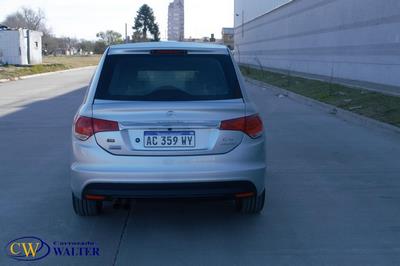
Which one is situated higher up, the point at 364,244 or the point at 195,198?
the point at 195,198

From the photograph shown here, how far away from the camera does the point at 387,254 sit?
4.40m

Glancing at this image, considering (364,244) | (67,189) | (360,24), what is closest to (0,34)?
(360,24)

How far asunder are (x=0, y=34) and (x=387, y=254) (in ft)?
142

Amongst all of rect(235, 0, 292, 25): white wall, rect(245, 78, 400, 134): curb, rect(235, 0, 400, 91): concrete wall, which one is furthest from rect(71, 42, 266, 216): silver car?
rect(235, 0, 292, 25): white wall

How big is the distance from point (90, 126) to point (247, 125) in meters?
1.32

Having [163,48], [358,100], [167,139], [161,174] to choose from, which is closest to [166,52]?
[163,48]

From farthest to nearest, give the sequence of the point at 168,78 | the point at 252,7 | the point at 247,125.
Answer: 1. the point at 252,7
2. the point at 168,78
3. the point at 247,125

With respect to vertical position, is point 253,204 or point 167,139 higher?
point 167,139

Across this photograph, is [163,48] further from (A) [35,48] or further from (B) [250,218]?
(A) [35,48]

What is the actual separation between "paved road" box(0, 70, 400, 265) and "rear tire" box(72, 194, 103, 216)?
3.2 inches

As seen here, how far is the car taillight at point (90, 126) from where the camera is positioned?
4508mm

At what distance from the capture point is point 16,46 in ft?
145

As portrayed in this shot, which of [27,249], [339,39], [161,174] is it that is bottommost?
[27,249]

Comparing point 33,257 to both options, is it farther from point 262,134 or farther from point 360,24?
point 360,24
